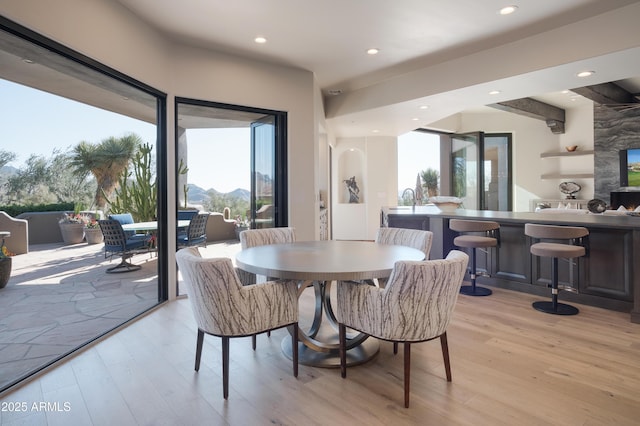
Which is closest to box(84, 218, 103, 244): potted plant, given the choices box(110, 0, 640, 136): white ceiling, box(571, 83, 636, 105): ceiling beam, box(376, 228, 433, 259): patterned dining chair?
box(110, 0, 640, 136): white ceiling

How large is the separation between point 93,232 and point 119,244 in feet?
0.86

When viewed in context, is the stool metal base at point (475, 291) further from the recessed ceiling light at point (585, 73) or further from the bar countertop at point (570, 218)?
the recessed ceiling light at point (585, 73)

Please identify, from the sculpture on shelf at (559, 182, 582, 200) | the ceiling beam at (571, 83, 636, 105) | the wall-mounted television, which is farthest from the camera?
the sculpture on shelf at (559, 182, 582, 200)

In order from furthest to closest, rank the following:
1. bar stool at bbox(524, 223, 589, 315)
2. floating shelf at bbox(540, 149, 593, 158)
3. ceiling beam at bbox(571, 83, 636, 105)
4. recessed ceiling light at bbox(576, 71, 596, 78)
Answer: floating shelf at bbox(540, 149, 593, 158)
ceiling beam at bbox(571, 83, 636, 105)
recessed ceiling light at bbox(576, 71, 596, 78)
bar stool at bbox(524, 223, 589, 315)

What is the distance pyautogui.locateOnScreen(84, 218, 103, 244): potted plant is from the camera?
3070 millimetres

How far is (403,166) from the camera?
9.84 m

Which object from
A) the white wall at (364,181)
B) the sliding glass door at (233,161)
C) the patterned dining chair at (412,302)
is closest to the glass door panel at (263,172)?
the sliding glass door at (233,161)

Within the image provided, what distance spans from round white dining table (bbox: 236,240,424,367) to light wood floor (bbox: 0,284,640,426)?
0.13m

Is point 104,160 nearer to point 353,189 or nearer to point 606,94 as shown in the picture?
point 353,189

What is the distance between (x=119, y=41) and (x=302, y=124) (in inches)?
90.5

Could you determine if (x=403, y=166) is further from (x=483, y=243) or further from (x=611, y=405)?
(x=611, y=405)

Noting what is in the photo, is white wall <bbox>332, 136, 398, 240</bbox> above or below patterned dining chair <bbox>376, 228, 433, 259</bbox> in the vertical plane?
above

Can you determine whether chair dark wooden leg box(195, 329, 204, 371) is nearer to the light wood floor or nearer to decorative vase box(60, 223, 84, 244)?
the light wood floor

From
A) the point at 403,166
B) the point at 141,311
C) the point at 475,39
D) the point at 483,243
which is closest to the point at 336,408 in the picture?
the point at 141,311
